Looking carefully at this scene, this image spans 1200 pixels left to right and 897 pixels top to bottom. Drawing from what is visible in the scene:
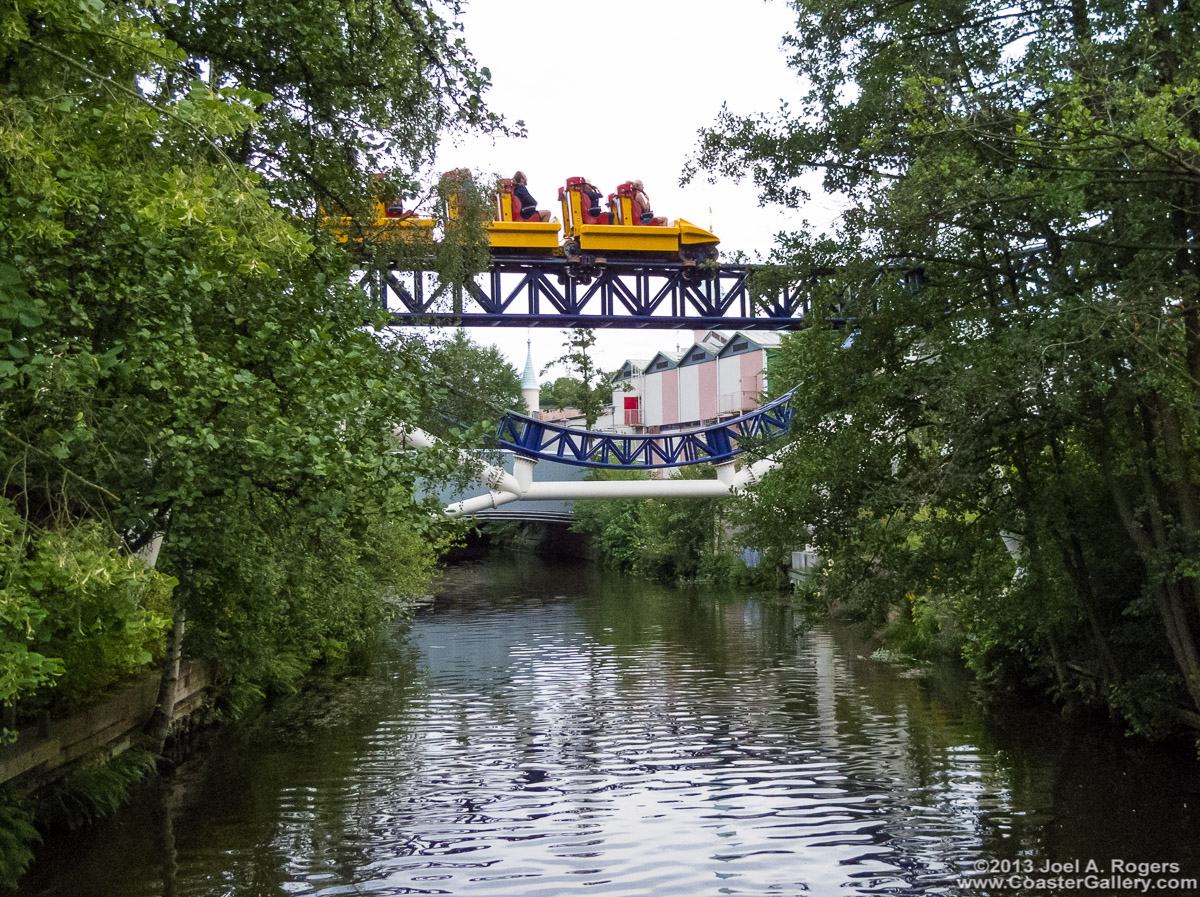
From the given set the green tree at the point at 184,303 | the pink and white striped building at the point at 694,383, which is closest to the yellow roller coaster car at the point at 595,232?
the green tree at the point at 184,303

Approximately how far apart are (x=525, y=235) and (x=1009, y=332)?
11678 mm

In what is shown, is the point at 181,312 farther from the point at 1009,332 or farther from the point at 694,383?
the point at 694,383

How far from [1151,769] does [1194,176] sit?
6.03m

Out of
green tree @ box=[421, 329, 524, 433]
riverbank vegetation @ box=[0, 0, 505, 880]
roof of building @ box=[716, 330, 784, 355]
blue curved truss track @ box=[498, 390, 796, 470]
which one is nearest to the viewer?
riverbank vegetation @ box=[0, 0, 505, 880]

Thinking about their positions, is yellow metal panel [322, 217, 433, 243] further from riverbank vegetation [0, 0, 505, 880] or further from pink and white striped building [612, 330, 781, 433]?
pink and white striped building [612, 330, 781, 433]

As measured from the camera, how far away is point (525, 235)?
2014cm

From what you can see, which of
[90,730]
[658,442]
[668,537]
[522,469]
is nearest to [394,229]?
[90,730]

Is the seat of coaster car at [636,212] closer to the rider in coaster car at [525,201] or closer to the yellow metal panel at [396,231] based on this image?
the rider in coaster car at [525,201]

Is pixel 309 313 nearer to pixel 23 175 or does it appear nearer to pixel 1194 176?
pixel 23 175

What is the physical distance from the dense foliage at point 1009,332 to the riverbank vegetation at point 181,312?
446cm

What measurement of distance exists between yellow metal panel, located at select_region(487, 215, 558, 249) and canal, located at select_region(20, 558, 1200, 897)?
303 inches

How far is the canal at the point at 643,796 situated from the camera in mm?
8328

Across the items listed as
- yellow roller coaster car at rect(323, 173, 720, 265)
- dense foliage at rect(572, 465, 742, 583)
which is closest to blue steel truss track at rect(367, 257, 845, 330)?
yellow roller coaster car at rect(323, 173, 720, 265)

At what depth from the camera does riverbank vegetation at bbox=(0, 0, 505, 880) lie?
5418 mm
